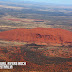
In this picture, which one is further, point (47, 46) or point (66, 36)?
point (66, 36)

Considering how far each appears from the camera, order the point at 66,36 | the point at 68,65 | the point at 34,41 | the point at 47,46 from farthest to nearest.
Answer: the point at 66,36
the point at 34,41
the point at 47,46
the point at 68,65

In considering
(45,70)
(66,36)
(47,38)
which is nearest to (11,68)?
(45,70)

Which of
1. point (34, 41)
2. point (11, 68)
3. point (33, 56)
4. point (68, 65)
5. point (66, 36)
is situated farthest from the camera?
point (66, 36)

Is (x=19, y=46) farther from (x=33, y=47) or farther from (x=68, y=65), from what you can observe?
(x=68, y=65)

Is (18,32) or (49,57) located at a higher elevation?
(18,32)

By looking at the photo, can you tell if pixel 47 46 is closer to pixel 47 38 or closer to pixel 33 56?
pixel 47 38

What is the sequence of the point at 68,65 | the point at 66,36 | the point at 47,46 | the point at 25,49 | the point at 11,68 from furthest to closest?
1. the point at 66,36
2. the point at 47,46
3. the point at 25,49
4. the point at 68,65
5. the point at 11,68

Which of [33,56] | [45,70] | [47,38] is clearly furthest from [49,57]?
[47,38]

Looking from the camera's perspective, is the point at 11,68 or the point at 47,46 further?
the point at 47,46

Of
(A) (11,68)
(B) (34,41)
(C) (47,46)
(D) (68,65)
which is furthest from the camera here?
(B) (34,41)
